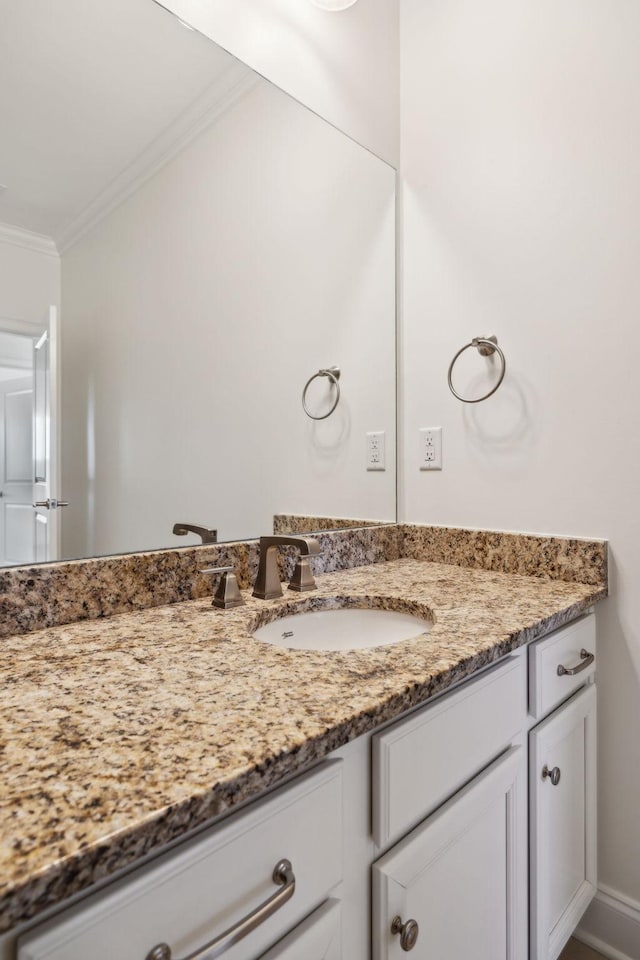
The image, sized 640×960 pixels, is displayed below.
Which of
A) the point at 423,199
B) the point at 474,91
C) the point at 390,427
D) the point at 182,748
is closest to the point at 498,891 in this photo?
the point at 182,748

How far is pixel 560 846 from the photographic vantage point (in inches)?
44.1

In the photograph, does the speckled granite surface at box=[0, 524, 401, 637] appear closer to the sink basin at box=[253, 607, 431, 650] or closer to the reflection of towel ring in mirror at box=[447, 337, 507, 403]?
the sink basin at box=[253, 607, 431, 650]

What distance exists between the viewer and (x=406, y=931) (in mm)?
708

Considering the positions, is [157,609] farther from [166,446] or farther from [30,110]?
[30,110]

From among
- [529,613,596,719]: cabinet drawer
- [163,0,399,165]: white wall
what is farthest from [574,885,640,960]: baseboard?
[163,0,399,165]: white wall

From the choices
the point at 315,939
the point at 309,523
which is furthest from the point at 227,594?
the point at 315,939

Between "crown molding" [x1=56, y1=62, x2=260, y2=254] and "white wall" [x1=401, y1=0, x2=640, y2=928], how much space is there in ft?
2.05

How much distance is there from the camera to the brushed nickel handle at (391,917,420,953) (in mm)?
697

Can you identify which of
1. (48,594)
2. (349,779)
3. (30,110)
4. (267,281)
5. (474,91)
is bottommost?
(349,779)

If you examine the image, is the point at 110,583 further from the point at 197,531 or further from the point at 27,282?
the point at 27,282

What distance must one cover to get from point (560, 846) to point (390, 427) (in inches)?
42.9

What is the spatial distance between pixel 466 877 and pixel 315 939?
0.36 m

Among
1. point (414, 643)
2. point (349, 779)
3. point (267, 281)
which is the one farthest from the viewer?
point (267, 281)

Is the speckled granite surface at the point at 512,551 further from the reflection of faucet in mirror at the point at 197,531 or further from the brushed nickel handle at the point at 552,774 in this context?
the reflection of faucet in mirror at the point at 197,531
